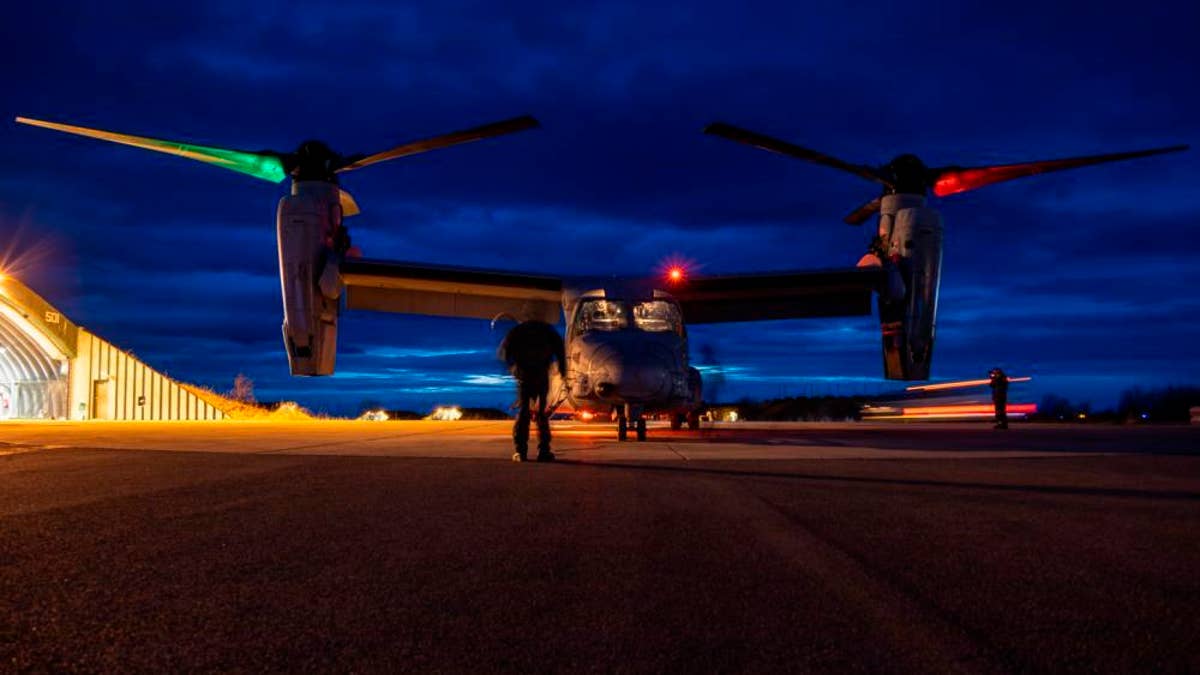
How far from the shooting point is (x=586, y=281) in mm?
17094

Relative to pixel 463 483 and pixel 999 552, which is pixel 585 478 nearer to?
pixel 463 483

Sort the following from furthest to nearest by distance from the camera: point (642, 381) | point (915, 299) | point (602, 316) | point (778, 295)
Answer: point (778, 295), point (915, 299), point (602, 316), point (642, 381)

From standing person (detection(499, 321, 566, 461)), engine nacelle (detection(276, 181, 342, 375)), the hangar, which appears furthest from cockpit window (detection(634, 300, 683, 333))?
the hangar

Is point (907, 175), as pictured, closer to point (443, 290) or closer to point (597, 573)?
point (443, 290)

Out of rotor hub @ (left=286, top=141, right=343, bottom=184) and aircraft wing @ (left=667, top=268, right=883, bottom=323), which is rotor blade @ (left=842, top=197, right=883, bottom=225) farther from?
rotor hub @ (left=286, top=141, right=343, bottom=184)

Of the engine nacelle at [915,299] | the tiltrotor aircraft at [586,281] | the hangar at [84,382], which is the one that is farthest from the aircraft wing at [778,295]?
the hangar at [84,382]

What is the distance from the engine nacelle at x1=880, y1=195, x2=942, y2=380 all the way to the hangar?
24215mm

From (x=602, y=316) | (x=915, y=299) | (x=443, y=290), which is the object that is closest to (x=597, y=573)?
(x=602, y=316)

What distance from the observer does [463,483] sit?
717cm

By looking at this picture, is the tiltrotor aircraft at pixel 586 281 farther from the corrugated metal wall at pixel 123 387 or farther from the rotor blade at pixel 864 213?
the corrugated metal wall at pixel 123 387

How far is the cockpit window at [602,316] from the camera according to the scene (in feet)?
50.5

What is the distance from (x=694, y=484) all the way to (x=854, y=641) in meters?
4.50

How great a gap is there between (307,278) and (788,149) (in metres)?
10.6

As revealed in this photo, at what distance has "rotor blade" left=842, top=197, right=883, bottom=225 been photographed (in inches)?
781
